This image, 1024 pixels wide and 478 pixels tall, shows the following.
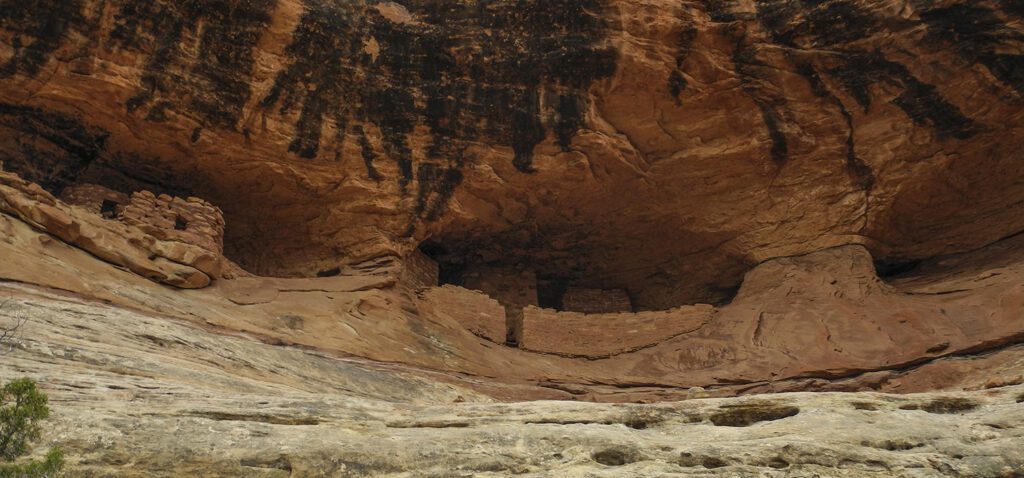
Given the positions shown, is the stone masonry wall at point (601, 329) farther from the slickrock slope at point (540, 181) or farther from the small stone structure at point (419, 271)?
the small stone structure at point (419, 271)

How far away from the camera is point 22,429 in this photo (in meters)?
4.55

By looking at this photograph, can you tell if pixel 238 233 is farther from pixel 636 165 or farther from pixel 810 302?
pixel 810 302

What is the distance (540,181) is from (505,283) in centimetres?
234

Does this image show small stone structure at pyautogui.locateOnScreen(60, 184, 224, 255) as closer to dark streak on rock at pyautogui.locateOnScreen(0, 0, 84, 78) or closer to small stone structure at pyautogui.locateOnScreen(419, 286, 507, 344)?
dark streak on rock at pyautogui.locateOnScreen(0, 0, 84, 78)

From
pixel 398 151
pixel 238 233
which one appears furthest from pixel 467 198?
pixel 238 233

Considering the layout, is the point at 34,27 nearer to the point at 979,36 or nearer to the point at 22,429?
the point at 22,429

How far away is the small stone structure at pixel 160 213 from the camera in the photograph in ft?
36.3

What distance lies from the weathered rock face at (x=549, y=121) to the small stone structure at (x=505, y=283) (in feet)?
3.67

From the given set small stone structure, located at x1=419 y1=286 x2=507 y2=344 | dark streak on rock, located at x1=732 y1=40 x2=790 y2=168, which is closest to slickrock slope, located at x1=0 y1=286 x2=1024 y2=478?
small stone structure, located at x1=419 y1=286 x2=507 y2=344

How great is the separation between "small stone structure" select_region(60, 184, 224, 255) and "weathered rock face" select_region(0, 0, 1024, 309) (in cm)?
132

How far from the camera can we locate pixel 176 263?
10680 mm

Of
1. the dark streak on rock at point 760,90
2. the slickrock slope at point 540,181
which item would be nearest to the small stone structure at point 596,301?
the slickrock slope at point 540,181

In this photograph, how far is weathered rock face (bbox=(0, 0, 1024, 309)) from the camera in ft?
42.7

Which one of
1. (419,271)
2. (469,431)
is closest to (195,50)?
(419,271)
